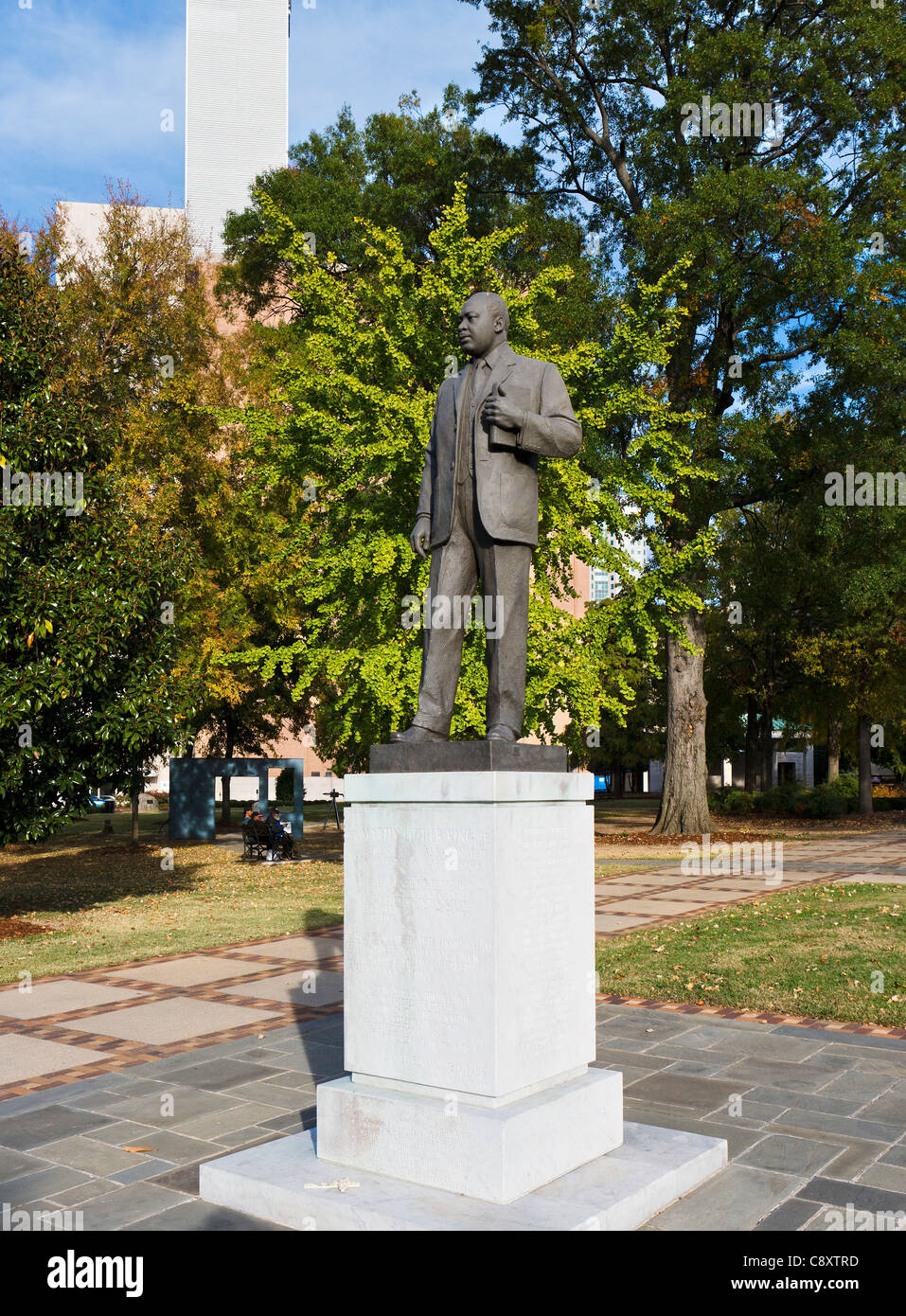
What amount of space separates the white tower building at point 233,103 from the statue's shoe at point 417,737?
5445cm

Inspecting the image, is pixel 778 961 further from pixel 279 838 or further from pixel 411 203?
pixel 411 203

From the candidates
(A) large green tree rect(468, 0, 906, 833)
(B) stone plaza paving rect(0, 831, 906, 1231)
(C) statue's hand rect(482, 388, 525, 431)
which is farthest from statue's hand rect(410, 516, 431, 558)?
(A) large green tree rect(468, 0, 906, 833)

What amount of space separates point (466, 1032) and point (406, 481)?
41.1 ft

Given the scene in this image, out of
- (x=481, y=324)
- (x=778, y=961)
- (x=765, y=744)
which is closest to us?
(x=481, y=324)

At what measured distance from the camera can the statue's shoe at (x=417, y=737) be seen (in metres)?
5.14

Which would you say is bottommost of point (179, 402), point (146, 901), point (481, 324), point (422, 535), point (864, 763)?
point (146, 901)

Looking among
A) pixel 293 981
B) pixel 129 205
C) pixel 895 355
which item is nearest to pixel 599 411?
pixel 895 355

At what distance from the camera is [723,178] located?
2091 cm

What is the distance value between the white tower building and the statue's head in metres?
53.5

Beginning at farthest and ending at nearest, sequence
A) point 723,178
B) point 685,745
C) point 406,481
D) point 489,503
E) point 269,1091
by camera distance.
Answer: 1. point 685,745
2. point 723,178
3. point 406,481
4. point 269,1091
5. point 489,503

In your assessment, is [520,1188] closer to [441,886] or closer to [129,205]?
[441,886]

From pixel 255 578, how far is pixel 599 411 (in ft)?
30.4

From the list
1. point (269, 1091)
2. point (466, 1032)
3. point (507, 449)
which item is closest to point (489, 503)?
point (507, 449)
